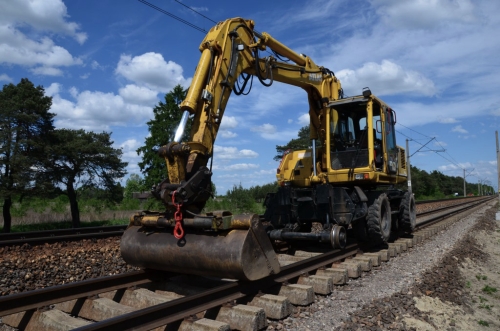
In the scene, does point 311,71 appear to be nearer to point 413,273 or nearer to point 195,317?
point 413,273

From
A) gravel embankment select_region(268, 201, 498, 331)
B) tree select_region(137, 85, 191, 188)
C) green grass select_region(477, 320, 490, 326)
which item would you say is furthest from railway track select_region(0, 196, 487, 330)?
tree select_region(137, 85, 191, 188)

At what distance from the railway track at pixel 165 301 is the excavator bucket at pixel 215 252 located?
29 centimetres

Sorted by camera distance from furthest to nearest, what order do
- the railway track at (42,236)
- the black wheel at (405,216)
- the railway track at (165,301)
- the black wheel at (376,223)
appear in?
1. the black wheel at (405,216)
2. the railway track at (42,236)
3. the black wheel at (376,223)
4. the railway track at (165,301)

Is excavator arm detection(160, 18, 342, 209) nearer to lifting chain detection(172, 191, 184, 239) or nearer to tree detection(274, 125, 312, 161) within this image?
lifting chain detection(172, 191, 184, 239)

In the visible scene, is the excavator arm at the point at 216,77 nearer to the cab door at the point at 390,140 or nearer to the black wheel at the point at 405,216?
the cab door at the point at 390,140

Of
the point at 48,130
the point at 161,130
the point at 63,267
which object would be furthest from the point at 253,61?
the point at 161,130

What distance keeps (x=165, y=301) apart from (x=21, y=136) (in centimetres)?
1790

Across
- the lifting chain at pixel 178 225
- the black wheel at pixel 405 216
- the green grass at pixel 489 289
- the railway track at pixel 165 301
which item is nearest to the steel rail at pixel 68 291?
the railway track at pixel 165 301

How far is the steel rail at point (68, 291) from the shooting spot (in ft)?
14.4

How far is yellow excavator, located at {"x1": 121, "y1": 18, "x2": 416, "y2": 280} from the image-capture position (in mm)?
5078

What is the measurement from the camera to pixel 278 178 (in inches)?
389

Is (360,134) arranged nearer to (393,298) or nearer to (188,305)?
(393,298)

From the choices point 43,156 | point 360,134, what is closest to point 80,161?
point 43,156

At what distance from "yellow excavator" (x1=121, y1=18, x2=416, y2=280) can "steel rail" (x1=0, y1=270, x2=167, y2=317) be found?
25cm
